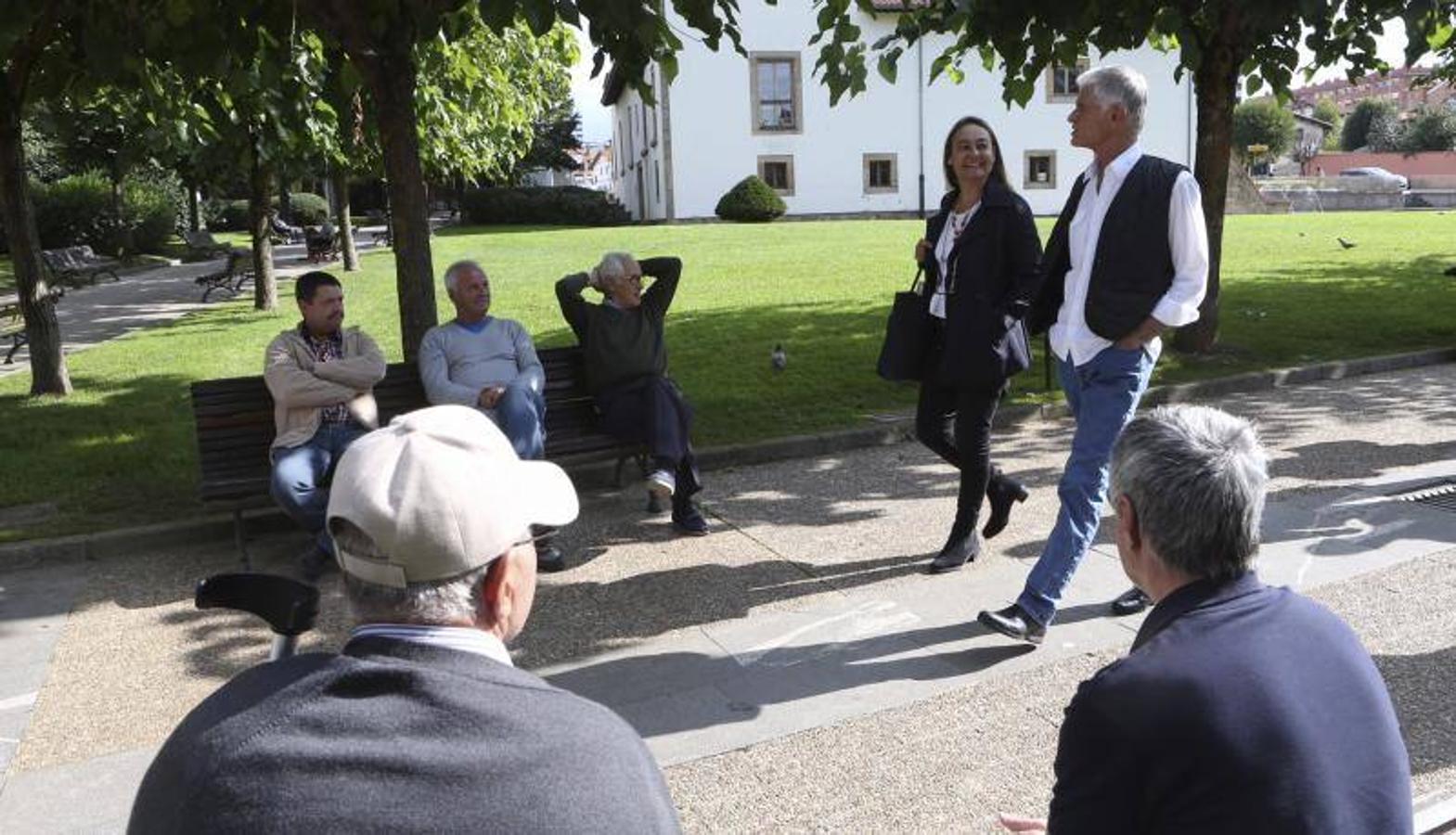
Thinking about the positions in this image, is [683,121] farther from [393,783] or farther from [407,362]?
[393,783]

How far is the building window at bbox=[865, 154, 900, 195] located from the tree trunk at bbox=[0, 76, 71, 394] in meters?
36.1

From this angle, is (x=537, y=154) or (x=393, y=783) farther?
(x=537, y=154)

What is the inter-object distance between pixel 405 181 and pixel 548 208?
37.0 m

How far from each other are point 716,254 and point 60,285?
1182 cm

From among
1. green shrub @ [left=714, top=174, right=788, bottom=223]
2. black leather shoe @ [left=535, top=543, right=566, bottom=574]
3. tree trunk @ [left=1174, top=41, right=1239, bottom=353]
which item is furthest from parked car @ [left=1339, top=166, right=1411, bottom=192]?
black leather shoe @ [left=535, top=543, right=566, bottom=574]

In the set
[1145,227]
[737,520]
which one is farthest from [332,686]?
[737,520]

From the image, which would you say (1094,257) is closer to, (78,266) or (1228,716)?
(1228,716)

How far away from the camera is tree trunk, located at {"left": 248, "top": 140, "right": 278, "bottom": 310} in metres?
16.2

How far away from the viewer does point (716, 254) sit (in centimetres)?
2366

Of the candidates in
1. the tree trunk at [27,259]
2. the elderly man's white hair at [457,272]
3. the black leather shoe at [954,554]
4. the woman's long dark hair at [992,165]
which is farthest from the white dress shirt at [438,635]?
the tree trunk at [27,259]

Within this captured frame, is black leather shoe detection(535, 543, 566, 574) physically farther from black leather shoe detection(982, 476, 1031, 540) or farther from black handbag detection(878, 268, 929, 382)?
black leather shoe detection(982, 476, 1031, 540)

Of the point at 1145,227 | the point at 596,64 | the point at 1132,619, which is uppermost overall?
the point at 596,64

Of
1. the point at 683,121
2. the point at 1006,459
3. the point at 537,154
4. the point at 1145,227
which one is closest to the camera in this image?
the point at 1145,227

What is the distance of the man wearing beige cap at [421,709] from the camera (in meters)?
1.37
